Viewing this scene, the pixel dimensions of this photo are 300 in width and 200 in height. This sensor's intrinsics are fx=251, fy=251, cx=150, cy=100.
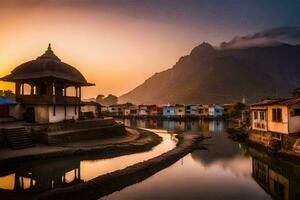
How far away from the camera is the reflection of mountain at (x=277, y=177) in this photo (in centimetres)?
1929

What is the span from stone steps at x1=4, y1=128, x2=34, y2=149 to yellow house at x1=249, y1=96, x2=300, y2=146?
2829 cm

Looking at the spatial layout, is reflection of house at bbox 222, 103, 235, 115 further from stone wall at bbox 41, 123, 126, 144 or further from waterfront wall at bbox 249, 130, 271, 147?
stone wall at bbox 41, 123, 126, 144

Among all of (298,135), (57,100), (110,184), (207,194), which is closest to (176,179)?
(207,194)

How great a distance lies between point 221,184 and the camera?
2139 cm

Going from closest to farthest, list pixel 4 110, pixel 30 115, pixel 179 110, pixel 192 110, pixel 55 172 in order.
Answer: pixel 55 172
pixel 30 115
pixel 4 110
pixel 192 110
pixel 179 110

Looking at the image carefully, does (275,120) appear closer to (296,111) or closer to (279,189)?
(296,111)

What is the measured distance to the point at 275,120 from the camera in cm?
3045

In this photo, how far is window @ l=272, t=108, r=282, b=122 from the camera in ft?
96.5

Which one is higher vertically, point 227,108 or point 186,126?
point 227,108

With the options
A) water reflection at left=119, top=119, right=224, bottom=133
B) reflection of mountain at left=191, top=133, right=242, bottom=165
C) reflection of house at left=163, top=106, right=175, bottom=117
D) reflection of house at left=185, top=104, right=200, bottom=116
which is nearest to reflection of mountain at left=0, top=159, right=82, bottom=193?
Result: reflection of mountain at left=191, top=133, right=242, bottom=165

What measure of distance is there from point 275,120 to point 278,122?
878mm

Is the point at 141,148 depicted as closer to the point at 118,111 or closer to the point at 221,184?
the point at 221,184

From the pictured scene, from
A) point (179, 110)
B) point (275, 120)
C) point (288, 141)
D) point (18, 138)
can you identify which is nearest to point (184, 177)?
point (288, 141)

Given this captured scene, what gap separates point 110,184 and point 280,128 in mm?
20950
